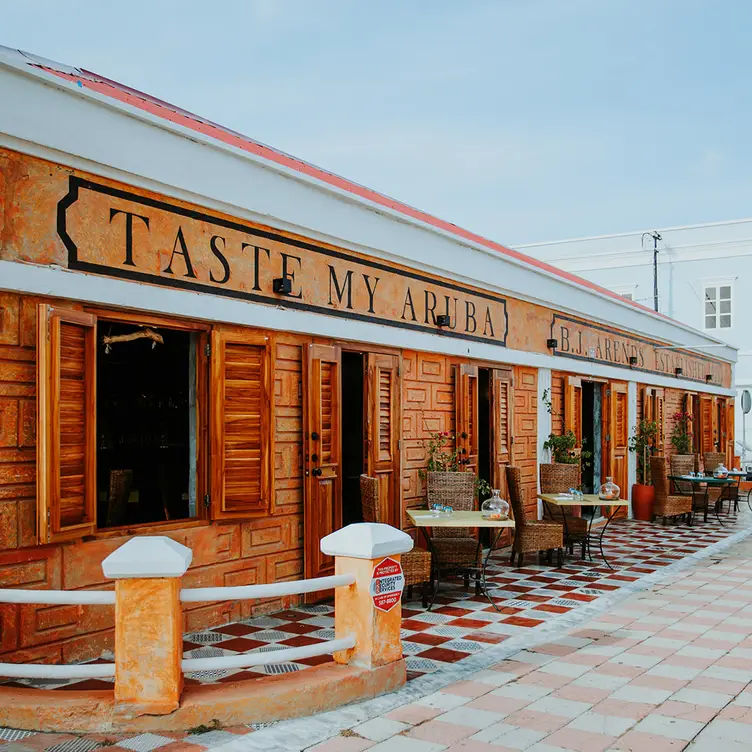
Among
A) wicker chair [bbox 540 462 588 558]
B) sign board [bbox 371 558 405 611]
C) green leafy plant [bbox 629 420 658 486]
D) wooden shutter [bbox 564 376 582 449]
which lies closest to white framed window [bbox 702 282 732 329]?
green leafy plant [bbox 629 420 658 486]

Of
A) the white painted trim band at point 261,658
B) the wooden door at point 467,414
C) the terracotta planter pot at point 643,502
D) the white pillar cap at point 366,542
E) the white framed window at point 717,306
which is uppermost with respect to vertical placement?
the white framed window at point 717,306

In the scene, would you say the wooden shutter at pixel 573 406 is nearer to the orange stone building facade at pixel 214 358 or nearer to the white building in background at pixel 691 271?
the orange stone building facade at pixel 214 358

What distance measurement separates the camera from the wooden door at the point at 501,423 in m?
9.90

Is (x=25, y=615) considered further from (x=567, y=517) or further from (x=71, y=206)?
(x=567, y=517)

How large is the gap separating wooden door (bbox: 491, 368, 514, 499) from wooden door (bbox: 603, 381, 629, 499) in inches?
132

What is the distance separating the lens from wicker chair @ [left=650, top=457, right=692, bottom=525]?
39.7ft

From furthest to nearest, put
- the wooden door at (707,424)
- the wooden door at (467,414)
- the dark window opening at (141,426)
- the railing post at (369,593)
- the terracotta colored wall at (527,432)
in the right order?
the wooden door at (707,424)
the terracotta colored wall at (527,432)
the wooden door at (467,414)
the dark window opening at (141,426)
the railing post at (369,593)

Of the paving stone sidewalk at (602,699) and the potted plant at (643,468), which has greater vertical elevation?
the potted plant at (643,468)

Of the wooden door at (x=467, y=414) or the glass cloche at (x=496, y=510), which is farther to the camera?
the wooden door at (x=467, y=414)

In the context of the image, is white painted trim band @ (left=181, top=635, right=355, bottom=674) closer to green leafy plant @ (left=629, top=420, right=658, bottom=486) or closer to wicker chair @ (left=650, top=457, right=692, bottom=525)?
wicker chair @ (left=650, top=457, right=692, bottom=525)

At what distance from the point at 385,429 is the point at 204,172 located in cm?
312

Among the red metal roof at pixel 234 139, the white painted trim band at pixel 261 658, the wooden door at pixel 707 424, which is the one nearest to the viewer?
the white painted trim band at pixel 261 658

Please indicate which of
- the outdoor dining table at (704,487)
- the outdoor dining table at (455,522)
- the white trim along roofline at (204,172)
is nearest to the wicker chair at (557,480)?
the white trim along roofline at (204,172)

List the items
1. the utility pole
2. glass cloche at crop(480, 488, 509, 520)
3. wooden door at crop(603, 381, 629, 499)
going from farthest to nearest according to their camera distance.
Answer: the utility pole → wooden door at crop(603, 381, 629, 499) → glass cloche at crop(480, 488, 509, 520)
